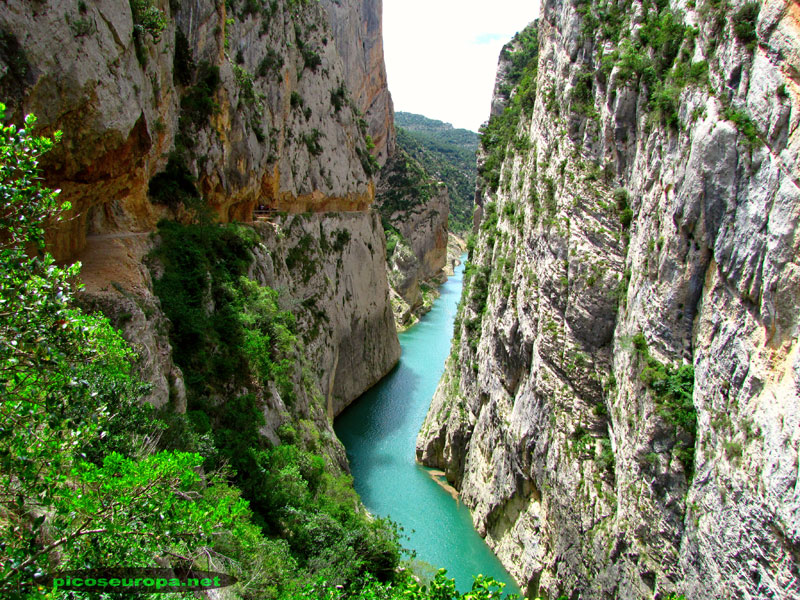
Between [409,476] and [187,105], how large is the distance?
1712 centimetres

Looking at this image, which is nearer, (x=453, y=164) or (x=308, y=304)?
(x=308, y=304)

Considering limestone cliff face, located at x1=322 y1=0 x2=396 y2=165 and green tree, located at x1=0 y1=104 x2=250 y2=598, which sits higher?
limestone cliff face, located at x1=322 y1=0 x2=396 y2=165

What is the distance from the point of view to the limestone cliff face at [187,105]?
7.82 meters

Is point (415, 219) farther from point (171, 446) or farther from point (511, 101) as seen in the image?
point (171, 446)

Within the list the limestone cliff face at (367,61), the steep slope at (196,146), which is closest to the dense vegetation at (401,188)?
the limestone cliff face at (367,61)

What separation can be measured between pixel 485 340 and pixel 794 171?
1407cm

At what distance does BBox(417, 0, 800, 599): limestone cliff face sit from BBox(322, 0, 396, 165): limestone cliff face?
112 ft

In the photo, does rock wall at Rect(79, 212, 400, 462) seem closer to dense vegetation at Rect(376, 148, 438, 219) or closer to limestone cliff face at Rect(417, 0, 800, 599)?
limestone cliff face at Rect(417, 0, 800, 599)

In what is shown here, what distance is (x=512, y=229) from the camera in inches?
853

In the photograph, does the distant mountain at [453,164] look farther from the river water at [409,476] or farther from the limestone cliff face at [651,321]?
the limestone cliff face at [651,321]

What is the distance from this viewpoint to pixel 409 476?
23.3 meters

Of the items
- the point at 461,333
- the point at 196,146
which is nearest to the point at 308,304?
the point at 461,333

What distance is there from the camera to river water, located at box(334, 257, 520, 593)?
1798cm

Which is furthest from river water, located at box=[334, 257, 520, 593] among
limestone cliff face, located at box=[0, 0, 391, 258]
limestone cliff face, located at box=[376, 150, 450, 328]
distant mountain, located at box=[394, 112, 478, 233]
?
distant mountain, located at box=[394, 112, 478, 233]
